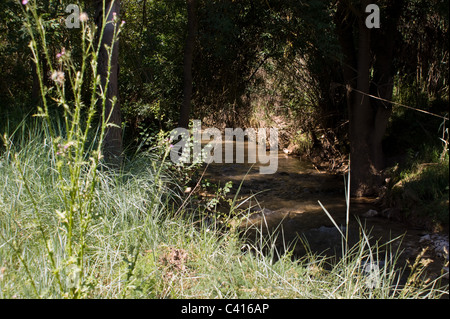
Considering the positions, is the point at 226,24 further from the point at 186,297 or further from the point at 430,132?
the point at 186,297

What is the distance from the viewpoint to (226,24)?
18.6 feet

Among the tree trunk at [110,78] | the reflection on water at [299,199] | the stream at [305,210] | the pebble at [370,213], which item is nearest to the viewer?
the stream at [305,210]

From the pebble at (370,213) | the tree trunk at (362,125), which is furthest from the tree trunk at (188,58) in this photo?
the pebble at (370,213)

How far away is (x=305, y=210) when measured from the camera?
573cm

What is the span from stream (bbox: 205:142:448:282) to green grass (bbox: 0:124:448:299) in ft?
1.19

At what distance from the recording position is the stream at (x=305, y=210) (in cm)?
419

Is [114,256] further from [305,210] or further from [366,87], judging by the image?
[366,87]

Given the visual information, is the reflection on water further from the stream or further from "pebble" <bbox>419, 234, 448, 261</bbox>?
"pebble" <bbox>419, 234, 448, 261</bbox>

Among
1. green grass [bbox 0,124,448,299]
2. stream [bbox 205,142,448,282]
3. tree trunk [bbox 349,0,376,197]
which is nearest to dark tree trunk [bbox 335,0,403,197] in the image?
tree trunk [bbox 349,0,376,197]

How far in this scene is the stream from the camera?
4191 mm

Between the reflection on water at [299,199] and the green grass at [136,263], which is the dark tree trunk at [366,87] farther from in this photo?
the green grass at [136,263]

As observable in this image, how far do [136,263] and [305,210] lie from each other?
A: 3282 millimetres

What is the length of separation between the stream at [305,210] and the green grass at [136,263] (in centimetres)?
36
